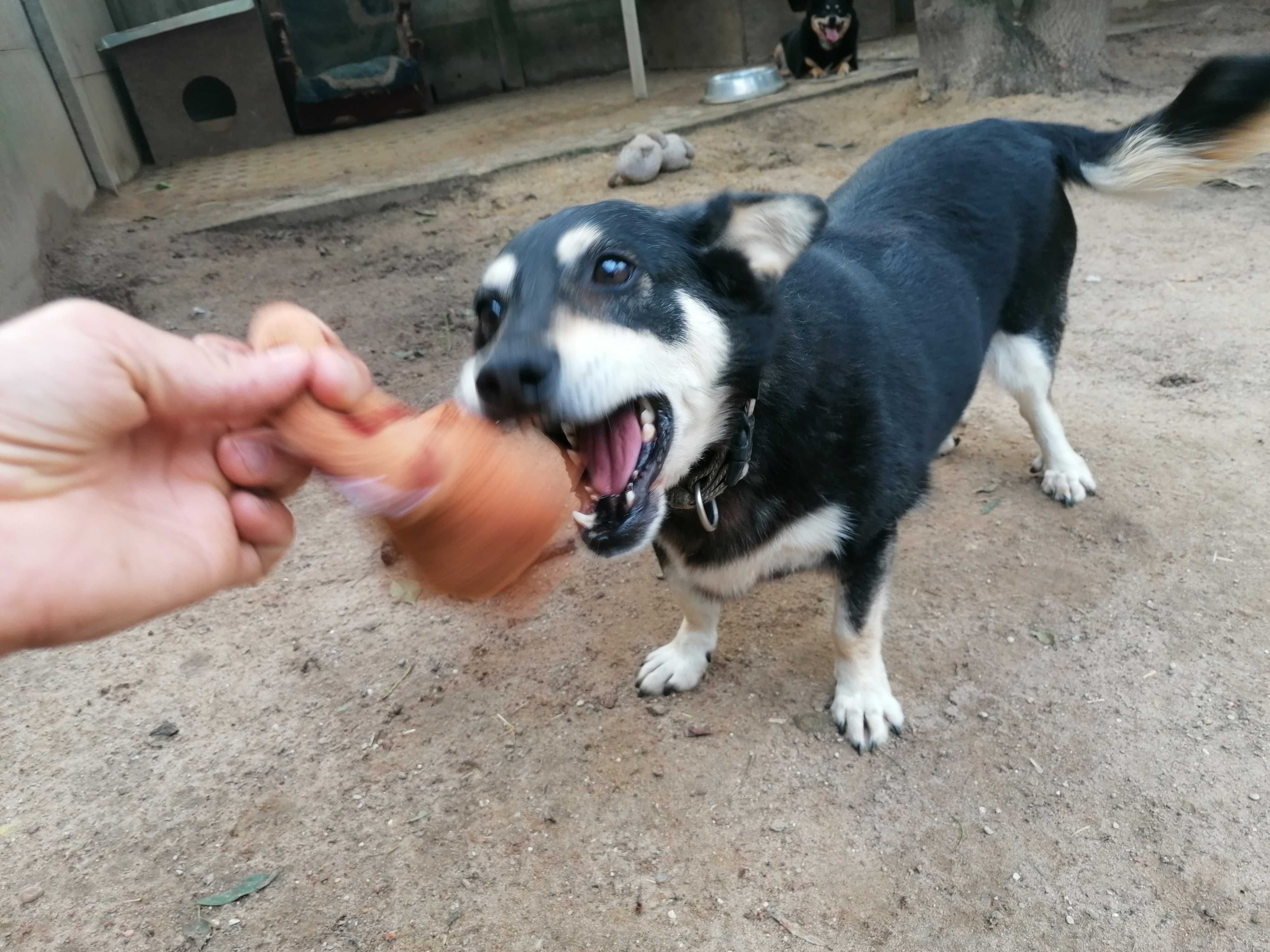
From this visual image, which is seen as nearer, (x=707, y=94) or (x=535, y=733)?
(x=535, y=733)

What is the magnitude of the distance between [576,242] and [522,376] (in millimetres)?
430

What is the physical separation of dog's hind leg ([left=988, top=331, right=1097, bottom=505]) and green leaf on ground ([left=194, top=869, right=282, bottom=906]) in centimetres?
296

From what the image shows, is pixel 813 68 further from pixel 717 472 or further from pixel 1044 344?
pixel 717 472

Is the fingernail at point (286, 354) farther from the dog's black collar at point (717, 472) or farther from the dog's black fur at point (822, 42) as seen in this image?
the dog's black fur at point (822, 42)

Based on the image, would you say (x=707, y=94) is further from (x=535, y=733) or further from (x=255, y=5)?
(x=535, y=733)

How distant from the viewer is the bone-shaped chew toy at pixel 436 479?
1486mm

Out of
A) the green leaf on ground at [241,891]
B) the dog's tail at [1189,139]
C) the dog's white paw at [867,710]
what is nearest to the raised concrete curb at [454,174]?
the dog's tail at [1189,139]

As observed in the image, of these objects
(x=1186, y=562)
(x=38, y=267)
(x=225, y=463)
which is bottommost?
(x=1186, y=562)

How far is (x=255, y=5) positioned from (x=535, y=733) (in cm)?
988

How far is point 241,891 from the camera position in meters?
2.14

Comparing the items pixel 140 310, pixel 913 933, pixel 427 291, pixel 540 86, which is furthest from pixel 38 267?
pixel 540 86

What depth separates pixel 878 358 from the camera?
2.29 meters

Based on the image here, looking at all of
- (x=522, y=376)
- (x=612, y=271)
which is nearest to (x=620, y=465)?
(x=522, y=376)

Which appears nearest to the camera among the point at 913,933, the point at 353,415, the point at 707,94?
the point at 353,415
